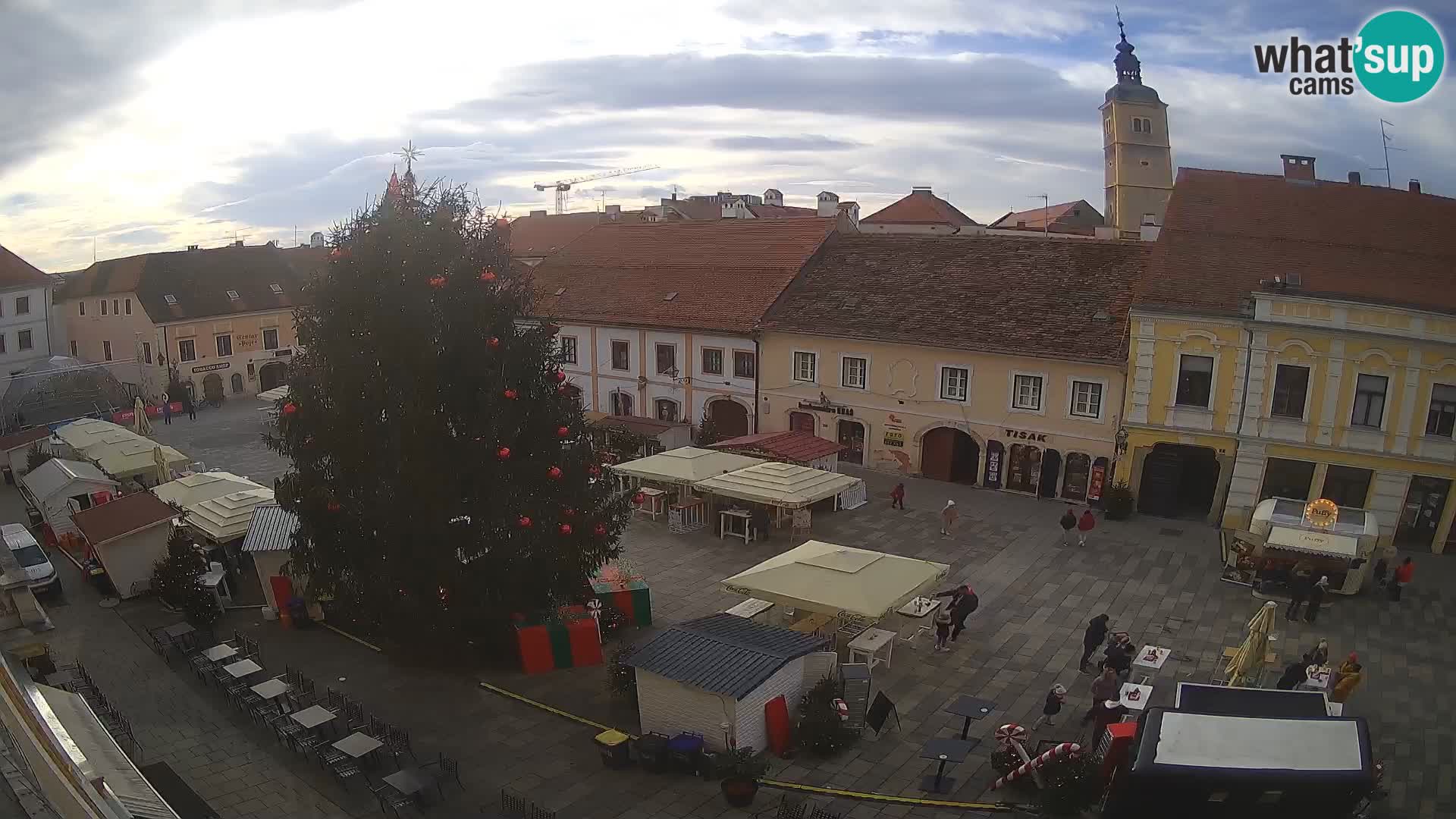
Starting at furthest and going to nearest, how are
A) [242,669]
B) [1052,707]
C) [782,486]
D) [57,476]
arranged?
[57,476] → [782,486] → [242,669] → [1052,707]

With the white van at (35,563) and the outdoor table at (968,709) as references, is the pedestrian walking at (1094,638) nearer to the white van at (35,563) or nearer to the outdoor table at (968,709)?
the outdoor table at (968,709)

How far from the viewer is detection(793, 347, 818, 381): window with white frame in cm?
3403

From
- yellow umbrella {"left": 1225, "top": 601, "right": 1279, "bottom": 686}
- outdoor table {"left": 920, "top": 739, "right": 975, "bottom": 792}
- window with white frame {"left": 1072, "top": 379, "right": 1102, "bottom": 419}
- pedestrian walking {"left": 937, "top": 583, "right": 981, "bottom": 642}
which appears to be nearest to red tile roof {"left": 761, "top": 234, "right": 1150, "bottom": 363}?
window with white frame {"left": 1072, "top": 379, "right": 1102, "bottom": 419}

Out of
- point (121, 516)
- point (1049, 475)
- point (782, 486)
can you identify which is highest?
point (782, 486)

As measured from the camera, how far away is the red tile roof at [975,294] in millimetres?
29734

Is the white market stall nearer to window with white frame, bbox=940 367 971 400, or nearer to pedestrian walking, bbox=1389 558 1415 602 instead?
window with white frame, bbox=940 367 971 400

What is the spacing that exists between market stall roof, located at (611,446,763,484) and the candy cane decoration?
1356 cm

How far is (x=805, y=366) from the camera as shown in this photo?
34.3 metres

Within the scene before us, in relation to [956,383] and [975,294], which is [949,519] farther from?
[975,294]

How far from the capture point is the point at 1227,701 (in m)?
14.0

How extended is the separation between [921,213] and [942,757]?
5748 centimetres

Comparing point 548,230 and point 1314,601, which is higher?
point 548,230

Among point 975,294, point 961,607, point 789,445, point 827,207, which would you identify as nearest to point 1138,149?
point 827,207

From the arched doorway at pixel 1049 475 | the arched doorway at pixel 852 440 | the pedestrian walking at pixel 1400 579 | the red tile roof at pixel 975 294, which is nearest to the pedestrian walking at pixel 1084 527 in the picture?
the arched doorway at pixel 1049 475
